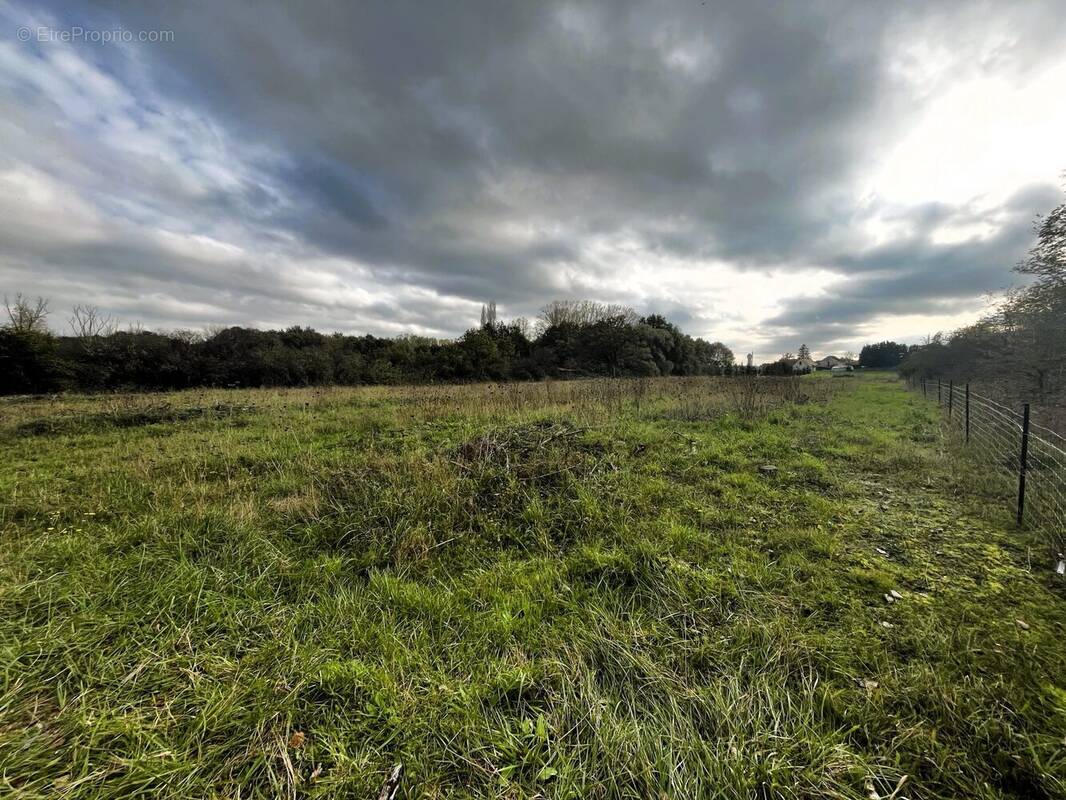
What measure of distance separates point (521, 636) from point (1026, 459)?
6693 mm

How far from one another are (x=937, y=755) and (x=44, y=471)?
11.0m

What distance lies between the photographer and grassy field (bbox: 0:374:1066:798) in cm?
179

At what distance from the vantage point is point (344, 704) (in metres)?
2.12

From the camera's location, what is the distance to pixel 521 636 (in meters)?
2.71

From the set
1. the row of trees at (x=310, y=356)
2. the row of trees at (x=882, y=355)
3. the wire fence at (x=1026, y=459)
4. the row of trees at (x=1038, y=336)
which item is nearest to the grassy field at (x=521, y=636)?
the wire fence at (x=1026, y=459)

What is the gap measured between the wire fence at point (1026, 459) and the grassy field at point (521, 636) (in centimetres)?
31

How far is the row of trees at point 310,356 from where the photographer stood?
22.0 m

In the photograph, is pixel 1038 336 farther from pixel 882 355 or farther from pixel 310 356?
pixel 882 355

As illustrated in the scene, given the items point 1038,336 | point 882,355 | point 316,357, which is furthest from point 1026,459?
point 882,355

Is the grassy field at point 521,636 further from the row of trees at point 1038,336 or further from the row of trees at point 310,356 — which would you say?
the row of trees at point 310,356

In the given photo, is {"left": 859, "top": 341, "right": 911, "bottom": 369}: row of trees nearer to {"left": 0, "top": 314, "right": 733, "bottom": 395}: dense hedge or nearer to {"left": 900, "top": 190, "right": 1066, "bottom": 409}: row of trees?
{"left": 0, "top": 314, "right": 733, "bottom": 395}: dense hedge

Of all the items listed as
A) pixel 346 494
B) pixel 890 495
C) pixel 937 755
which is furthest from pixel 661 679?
pixel 890 495

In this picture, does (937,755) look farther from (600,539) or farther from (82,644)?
(82,644)

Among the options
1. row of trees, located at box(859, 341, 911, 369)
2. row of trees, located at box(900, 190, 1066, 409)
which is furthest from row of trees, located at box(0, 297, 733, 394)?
row of trees, located at box(859, 341, 911, 369)
